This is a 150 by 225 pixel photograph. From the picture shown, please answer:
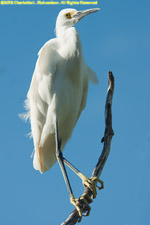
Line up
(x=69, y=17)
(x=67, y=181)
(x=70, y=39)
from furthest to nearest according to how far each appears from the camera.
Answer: (x=69, y=17) → (x=70, y=39) → (x=67, y=181)

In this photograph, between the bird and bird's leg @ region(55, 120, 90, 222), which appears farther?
the bird

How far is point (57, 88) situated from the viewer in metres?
5.02

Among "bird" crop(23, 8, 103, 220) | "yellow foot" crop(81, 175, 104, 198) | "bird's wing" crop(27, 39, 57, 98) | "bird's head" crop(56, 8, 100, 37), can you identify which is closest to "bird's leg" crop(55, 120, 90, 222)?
"bird" crop(23, 8, 103, 220)

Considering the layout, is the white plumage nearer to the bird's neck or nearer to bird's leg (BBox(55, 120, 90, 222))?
the bird's neck

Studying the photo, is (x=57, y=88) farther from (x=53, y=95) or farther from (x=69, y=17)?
(x=69, y=17)

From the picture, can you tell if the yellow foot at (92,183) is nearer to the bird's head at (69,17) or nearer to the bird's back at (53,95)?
the bird's back at (53,95)

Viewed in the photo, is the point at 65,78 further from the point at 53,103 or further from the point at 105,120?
the point at 105,120

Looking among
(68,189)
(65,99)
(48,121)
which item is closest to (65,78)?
(65,99)

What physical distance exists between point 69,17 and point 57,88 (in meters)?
1.08

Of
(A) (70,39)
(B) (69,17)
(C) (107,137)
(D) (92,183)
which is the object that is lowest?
(D) (92,183)

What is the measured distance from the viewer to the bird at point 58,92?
5.03m

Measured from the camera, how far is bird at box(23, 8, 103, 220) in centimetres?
503

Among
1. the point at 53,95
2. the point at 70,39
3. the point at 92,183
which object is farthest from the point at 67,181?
the point at 70,39

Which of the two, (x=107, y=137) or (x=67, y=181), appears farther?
(x=67, y=181)
